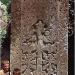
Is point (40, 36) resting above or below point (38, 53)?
above

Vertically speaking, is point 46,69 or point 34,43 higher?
point 34,43

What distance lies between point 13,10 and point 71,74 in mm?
756

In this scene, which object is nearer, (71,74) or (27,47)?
(27,47)

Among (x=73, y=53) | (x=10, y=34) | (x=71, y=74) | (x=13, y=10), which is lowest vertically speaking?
(x=71, y=74)

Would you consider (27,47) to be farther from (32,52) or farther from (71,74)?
(71,74)

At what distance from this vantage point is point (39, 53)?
220 cm

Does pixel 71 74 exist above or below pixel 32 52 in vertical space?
below

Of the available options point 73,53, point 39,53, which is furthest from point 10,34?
point 73,53

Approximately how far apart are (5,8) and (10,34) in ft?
0.81

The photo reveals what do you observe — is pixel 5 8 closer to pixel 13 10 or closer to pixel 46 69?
pixel 13 10

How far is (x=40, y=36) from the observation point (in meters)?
2.21

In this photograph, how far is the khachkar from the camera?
7.18 ft

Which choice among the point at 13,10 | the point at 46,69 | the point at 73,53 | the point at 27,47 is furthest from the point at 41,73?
the point at 13,10

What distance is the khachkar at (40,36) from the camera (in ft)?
7.18
